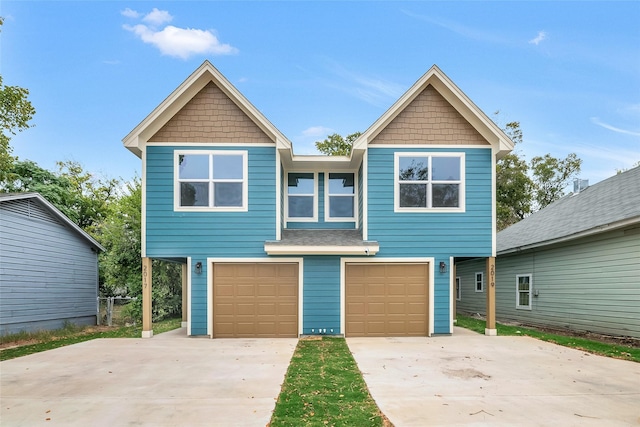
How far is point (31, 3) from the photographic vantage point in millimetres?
16156

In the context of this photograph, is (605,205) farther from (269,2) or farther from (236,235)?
(269,2)

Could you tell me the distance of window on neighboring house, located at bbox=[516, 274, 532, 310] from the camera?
13797 mm

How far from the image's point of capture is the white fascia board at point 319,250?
10.2 meters

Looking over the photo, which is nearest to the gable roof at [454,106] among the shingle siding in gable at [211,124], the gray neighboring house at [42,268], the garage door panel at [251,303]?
the shingle siding in gable at [211,124]

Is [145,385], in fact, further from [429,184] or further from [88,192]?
[88,192]

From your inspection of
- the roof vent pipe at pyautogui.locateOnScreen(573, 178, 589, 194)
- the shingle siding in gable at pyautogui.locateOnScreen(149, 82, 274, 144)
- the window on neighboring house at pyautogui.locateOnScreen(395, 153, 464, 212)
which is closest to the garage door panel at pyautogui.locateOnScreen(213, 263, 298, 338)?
the shingle siding in gable at pyautogui.locateOnScreen(149, 82, 274, 144)

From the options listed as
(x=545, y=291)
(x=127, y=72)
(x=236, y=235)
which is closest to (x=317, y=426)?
(x=236, y=235)

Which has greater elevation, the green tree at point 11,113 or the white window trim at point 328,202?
the green tree at point 11,113

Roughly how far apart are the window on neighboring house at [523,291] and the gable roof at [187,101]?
31.9 feet

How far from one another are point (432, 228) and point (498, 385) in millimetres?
5433

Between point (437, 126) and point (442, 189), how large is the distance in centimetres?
175

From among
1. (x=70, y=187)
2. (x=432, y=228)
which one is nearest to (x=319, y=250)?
(x=432, y=228)

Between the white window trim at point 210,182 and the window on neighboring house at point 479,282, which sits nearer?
the white window trim at point 210,182

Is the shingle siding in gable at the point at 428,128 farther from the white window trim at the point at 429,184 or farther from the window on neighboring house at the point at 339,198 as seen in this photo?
the window on neighboring house at the point at 339,198
